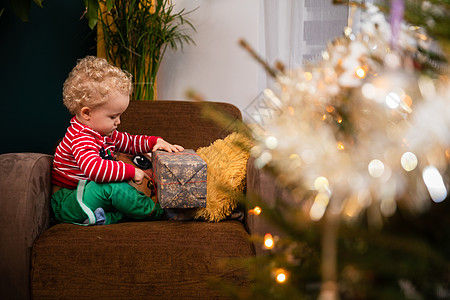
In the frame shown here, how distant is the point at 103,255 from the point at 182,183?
12.6 inches

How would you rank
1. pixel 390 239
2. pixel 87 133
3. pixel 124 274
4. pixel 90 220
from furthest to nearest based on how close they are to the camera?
pixel 87 133 → pixel 90 220 → pixel 124 274 → pixel 390 239

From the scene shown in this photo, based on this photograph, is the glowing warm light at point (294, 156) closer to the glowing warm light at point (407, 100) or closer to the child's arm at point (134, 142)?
the glowing warm light at point (407, 100)

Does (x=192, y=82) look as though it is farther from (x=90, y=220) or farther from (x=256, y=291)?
(x=256, y=291)

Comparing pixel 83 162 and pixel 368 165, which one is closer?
pixel 368 165

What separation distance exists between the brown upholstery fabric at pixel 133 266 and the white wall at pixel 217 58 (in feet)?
5.56

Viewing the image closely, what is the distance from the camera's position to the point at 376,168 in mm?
379

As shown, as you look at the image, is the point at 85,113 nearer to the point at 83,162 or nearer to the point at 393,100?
the point at 83,162

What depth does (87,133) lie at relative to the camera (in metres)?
1.60

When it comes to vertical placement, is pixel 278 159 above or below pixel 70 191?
above

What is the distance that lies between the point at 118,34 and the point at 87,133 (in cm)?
116

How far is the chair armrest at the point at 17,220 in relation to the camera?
1.27 metres

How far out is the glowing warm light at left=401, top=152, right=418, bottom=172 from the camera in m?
0.37

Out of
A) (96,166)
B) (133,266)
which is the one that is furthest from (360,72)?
(96,166)

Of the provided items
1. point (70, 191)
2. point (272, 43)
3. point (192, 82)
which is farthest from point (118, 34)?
point (70, 191)
